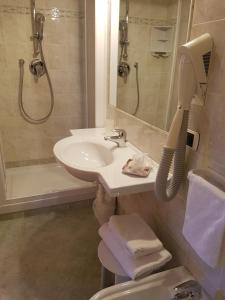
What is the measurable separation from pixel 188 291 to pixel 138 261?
23cm

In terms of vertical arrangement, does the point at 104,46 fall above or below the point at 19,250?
above

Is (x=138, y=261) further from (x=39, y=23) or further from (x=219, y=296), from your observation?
(x=39, y=23)

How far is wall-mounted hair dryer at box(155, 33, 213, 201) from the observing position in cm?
77

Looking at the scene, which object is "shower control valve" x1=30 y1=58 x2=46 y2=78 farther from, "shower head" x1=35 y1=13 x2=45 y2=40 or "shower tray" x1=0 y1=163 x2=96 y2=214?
"shower tray" x1=0 y1=163 x2=96 y2=214

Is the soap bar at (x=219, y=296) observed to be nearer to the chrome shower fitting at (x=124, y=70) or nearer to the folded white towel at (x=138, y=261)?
the folded white towel at (x=138, y=261)

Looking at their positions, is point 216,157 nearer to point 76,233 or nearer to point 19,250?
point 76,233

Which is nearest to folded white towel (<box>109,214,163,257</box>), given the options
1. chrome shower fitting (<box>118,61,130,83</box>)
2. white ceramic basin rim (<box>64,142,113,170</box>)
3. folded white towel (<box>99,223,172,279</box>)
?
folded white towel (<box>99,223,172,279</box>)

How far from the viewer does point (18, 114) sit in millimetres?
2533

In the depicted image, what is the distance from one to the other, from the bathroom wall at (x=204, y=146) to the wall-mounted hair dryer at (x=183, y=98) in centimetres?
3

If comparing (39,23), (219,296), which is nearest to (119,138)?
(219,296)

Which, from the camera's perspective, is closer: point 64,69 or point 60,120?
point 64,69

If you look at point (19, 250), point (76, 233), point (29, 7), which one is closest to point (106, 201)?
point (76, 233)

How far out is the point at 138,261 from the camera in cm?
104

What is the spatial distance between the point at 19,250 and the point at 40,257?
0.18 m
